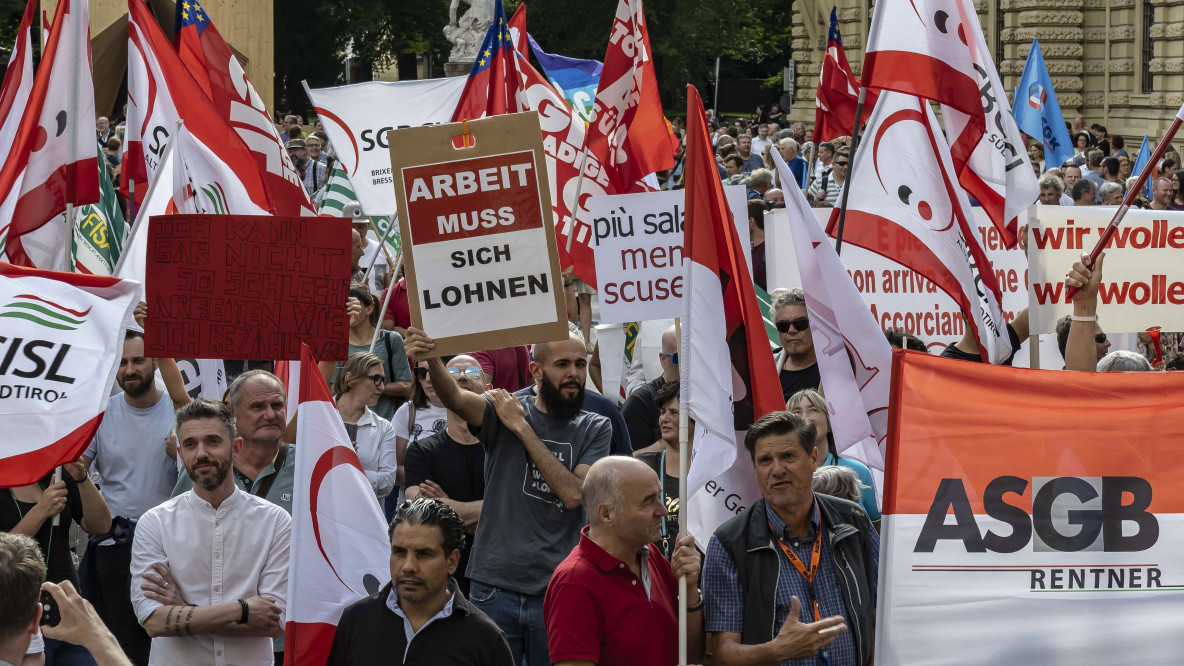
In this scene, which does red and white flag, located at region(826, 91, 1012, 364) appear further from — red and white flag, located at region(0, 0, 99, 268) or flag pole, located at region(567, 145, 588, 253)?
red and white flag, located at region(0, 0, 99, 268)

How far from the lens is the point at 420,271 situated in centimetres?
614

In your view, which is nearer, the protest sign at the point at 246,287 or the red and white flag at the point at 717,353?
the red and white flag at the point at 717,353

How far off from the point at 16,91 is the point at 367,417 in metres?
2.73

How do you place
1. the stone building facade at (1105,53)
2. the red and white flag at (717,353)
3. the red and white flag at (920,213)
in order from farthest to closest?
the stone building facade at (1105,53) → the red and white flag at (920,213) → the red and white flag at (717,353)

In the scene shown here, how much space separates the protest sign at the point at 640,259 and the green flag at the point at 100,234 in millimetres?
3654

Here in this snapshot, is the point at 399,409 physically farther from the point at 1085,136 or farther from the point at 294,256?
the point at 1085,136

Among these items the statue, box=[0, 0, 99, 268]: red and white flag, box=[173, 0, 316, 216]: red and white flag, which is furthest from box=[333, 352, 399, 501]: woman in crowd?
the statue

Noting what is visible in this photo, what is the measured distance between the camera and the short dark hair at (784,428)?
15.9 feet

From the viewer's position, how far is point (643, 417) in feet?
24.4

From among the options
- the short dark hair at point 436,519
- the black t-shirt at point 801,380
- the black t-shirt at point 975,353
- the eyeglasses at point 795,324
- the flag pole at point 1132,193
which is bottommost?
the short dark hair at point 436,519

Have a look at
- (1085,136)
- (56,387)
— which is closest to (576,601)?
(56,387)

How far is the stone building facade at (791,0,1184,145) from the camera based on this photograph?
2677 centimetres

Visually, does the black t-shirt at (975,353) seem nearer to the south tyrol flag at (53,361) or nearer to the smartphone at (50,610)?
the south tyrol flag at (53,361)

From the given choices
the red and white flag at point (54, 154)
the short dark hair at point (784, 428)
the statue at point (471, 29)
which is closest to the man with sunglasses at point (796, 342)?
the short dark hair at point (784, 428)
